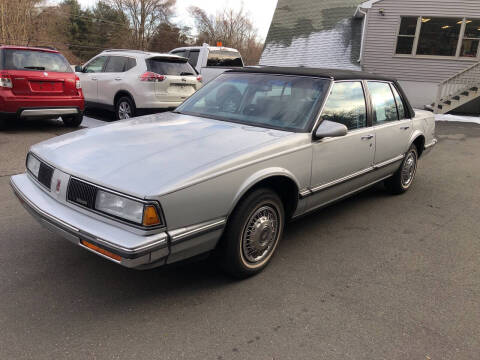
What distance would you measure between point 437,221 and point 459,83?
13.3 meters

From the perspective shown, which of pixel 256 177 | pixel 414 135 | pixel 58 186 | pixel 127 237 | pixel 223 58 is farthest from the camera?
pixel 223 58

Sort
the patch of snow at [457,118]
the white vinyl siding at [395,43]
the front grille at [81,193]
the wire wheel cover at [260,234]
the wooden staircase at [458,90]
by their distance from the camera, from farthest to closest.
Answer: the white vinyl siding at [395,43] < the wooden staircase at [458,90] < the patch of snow at [457,118] < the wire wheel cover at [260,234] < the front grille at [81,193]

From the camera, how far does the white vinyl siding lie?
1591 cm

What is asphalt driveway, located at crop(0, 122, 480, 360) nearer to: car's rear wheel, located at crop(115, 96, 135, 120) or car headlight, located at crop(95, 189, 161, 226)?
car headlight, located at crop(95, 189, 161, 226)

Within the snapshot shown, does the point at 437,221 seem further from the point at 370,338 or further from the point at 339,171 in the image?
the point at 370,338

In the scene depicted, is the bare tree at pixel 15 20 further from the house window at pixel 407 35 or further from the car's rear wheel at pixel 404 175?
the car's rear wheel at pixel 404 175

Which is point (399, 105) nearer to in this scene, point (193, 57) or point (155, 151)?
point (155, 151)

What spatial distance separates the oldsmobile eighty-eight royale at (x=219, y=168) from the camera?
2.41 meters

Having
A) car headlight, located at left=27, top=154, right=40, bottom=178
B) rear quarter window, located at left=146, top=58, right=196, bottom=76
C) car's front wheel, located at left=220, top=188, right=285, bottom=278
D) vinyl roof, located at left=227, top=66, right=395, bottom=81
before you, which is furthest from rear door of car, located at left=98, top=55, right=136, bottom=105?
car's front wheel, located at left=220, top=188, right=285, bottom=278

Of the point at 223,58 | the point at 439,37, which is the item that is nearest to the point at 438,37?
Result: the point at 439,37

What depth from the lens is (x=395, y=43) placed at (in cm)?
1677

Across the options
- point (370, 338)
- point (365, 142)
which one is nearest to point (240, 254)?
point (370, 338)

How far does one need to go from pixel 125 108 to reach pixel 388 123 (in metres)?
6.28

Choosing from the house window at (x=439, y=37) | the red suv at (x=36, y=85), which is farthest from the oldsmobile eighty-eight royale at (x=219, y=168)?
the house window at (x=439, y=37)
